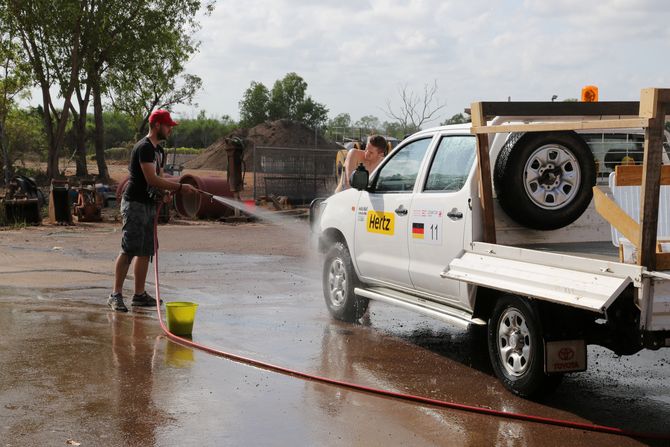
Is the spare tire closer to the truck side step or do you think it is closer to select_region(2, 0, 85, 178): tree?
the truck side step

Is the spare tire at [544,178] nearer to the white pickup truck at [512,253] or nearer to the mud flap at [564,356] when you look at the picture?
the white pickup truck at [512,253]

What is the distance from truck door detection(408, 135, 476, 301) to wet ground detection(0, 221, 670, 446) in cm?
70

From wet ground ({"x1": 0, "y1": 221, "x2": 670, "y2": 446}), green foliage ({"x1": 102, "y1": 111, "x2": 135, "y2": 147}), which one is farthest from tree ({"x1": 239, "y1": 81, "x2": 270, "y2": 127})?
wet ground ({"x1": 0, "y1": 221, "x2": 670, "y2": 446})

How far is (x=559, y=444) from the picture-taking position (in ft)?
17.3

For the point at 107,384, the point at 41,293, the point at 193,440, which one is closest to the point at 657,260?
the point at 193,440

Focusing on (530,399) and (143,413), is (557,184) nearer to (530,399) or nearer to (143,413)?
(530,399)

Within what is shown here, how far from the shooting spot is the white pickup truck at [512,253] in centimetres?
568

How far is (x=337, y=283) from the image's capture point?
9.23 m

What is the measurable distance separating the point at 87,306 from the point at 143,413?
13.5 feet

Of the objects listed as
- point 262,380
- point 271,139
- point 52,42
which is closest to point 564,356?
point 262,380

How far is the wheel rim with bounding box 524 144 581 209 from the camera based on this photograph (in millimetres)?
6789

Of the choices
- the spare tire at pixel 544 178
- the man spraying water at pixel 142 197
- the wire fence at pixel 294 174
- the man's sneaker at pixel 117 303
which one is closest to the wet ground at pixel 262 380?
the man's sneaker at pixel 117 303

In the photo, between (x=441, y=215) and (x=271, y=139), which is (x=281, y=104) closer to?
(x=271, y=139)

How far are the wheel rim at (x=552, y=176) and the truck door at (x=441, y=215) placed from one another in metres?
0.51
